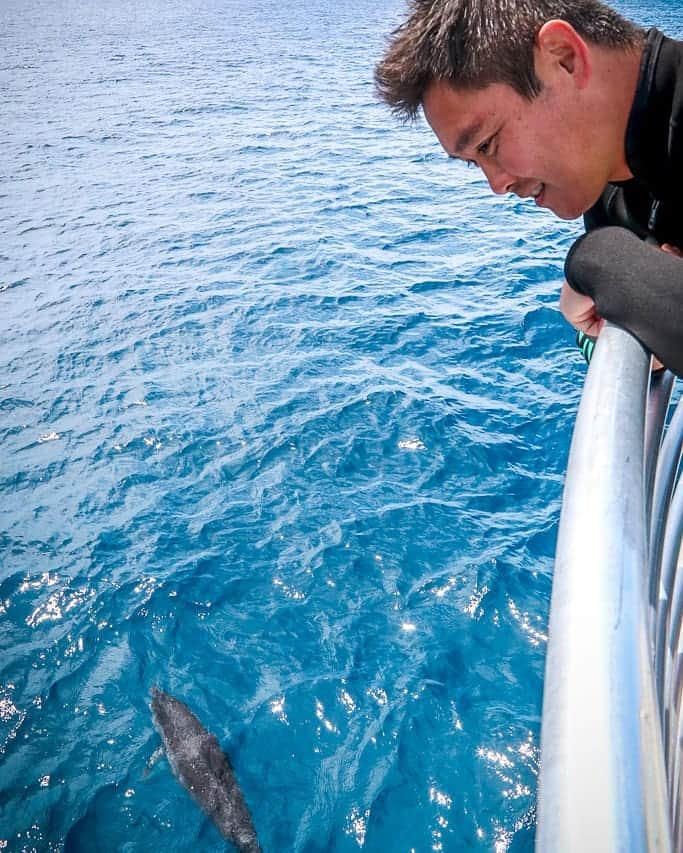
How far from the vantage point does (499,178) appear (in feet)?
6.78

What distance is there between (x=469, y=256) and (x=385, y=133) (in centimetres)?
910

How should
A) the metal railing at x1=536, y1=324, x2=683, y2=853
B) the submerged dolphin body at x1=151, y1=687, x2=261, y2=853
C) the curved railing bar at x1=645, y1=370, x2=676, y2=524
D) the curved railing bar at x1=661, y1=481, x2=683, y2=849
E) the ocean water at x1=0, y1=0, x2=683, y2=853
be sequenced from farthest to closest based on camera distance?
the ocean water at x1=0, y1=0, x2=683, y2=853 → the submerged dolphin body at x1=151, y1=687, x2=261, y2=853 → the curved railing bar at x1=645, y1=370, x2=676, y2=524 → the curved railing bar at x1=661, y1=481, x2=683, y2=849 → the metal railing at x1=536, y1=324, x2=683, y2=853

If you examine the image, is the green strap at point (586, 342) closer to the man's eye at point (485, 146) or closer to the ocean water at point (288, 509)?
the man's eye at point (485, 146)

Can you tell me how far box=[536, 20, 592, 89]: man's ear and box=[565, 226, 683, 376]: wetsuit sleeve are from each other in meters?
0.61

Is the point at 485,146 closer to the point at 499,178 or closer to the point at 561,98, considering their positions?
the point at 499,178

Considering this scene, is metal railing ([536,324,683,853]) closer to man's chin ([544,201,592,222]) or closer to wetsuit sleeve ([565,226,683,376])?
wetsuit sleeve ([565,226,683,376])

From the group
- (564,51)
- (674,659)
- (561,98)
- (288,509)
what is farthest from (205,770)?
(564,51)

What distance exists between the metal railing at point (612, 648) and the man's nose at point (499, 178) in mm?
977

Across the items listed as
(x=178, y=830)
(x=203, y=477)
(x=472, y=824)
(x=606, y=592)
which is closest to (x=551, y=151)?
(x=606, y=592)

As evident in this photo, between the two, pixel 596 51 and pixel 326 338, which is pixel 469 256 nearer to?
pixel 326 338

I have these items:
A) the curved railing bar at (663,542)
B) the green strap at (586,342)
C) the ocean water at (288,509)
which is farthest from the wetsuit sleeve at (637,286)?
the ocean water at (288,509)

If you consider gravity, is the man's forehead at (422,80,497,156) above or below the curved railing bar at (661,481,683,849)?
above

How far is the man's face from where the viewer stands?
6.15ft

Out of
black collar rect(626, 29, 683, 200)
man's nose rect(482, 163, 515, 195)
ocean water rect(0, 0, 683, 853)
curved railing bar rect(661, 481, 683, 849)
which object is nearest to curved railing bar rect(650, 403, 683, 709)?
curved railing bar rect(661, 481, 683, 849)
